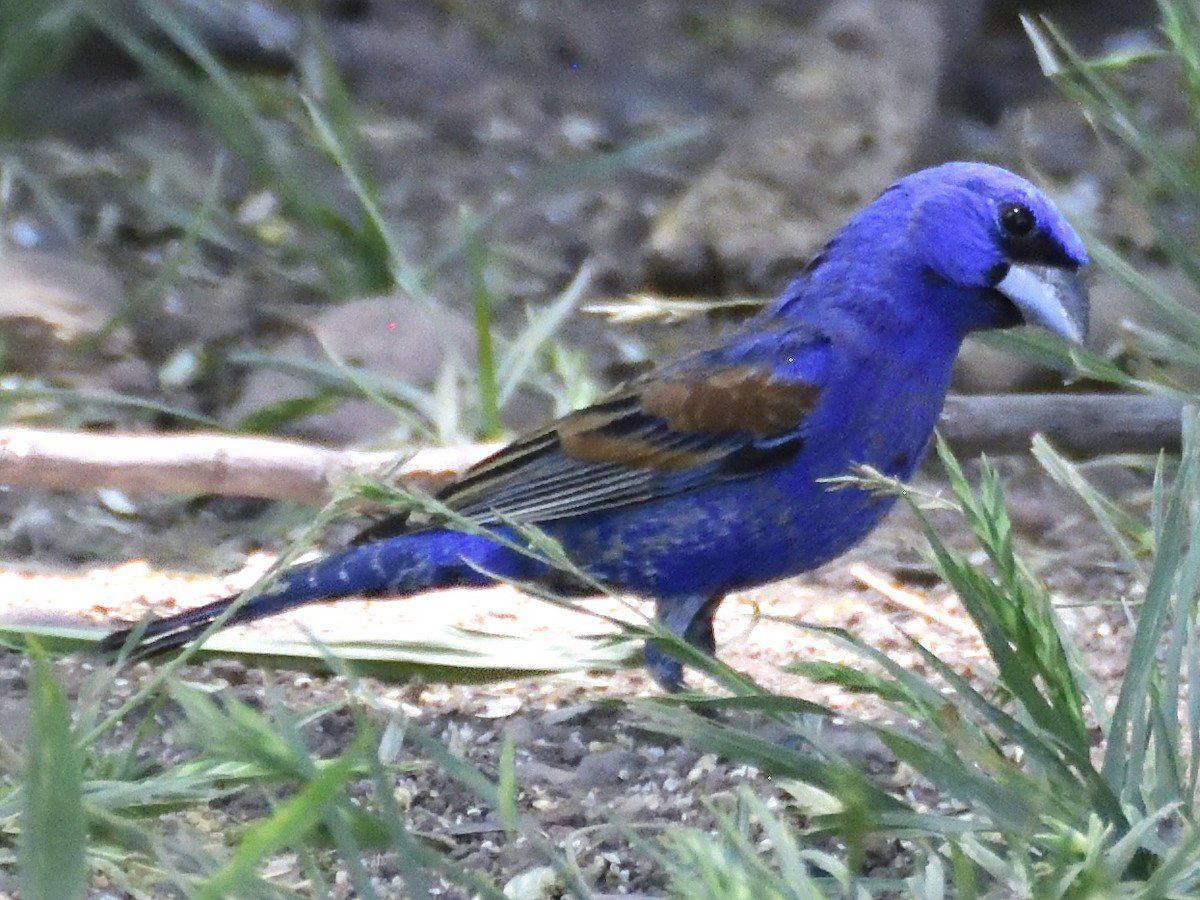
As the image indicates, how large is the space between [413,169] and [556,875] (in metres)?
3.46

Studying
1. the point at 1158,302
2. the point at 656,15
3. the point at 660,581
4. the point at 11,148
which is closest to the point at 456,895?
the point at 660,581

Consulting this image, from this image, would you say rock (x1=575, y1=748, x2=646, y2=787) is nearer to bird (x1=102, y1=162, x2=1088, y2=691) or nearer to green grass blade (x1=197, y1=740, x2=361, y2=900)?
bird (x1=102, y1=162, x2=1088, y2=691)

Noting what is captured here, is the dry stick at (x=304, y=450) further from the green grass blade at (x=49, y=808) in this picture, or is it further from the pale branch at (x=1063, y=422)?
the green grass blade at (x=49, y=808)

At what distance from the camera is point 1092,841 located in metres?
1.70

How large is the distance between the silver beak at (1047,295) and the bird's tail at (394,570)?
796mm

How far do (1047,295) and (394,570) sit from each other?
1.03 m

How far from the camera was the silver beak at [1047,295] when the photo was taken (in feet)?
8.54

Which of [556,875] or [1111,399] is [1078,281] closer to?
[1111,399]

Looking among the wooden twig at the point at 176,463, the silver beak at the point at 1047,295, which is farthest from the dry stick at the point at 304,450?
the silver beak at the point at 1047,295

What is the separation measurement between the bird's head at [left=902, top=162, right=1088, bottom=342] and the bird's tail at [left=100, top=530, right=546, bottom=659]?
751 millimetres

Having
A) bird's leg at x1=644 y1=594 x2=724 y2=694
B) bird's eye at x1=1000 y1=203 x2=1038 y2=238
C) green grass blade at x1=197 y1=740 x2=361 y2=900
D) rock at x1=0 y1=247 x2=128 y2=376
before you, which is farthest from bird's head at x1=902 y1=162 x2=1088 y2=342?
rock at x1=0 y1=247 x2=128 y2=376

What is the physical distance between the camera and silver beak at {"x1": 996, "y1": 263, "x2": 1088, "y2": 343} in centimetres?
260

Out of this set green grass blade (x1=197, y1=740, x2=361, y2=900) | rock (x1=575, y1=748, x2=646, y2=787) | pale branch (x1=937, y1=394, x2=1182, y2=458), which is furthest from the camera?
pale branch (x1=937, y1=394, x2=1182, y2=458)

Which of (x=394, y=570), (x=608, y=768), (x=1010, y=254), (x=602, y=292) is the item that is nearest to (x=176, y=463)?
(x=394, y=570)
